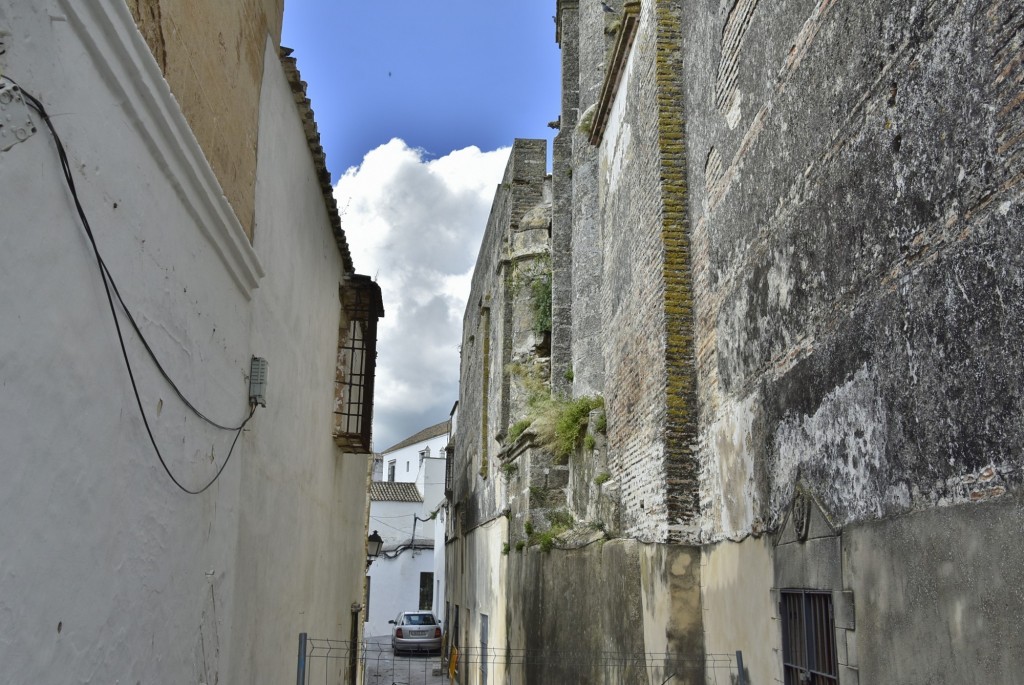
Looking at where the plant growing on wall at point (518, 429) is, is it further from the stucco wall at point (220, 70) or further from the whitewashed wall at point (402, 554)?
the whitewashed wall at point (402, 554)

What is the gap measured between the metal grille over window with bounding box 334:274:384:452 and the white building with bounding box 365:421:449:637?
30.0 meters

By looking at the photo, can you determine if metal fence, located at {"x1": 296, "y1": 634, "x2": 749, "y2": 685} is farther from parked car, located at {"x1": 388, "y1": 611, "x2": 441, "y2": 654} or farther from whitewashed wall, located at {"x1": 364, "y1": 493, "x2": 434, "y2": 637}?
whitewashed wall, located at {"x1": 364, "y1": 493, "x2": 434, "y2": 637}

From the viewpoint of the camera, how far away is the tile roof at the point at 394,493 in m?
45.8

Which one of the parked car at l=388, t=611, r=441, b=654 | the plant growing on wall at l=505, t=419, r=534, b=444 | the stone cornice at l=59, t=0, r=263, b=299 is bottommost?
the parked car at l=388, t=611, r=441, b=654

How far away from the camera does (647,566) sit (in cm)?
666

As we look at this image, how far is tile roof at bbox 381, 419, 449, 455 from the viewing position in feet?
184

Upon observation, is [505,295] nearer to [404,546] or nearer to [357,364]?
[357,364]

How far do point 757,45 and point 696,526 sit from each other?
3.11 meters

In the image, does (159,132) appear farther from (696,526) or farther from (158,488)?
(696,526)

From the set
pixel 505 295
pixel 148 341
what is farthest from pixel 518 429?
pixel 148 341

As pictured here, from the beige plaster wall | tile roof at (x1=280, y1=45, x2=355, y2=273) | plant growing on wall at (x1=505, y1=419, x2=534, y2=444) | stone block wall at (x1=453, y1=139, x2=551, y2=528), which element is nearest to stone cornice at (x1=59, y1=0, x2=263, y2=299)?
Result: tile roof at (x1=280, y1=45, x2=355, y2=273)

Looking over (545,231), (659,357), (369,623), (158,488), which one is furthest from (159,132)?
(369,623)

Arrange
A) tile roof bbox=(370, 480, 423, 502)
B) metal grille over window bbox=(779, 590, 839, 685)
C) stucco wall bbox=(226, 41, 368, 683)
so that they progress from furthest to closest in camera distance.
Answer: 1. tile roof bbox=(370, 480, 423, 502)
2. stucco wall bbox=(226, 41, 368, 683)
3. metal grille over window bbox=(779, 590, 839, 685)

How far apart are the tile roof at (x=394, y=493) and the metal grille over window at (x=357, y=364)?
35489 mm
